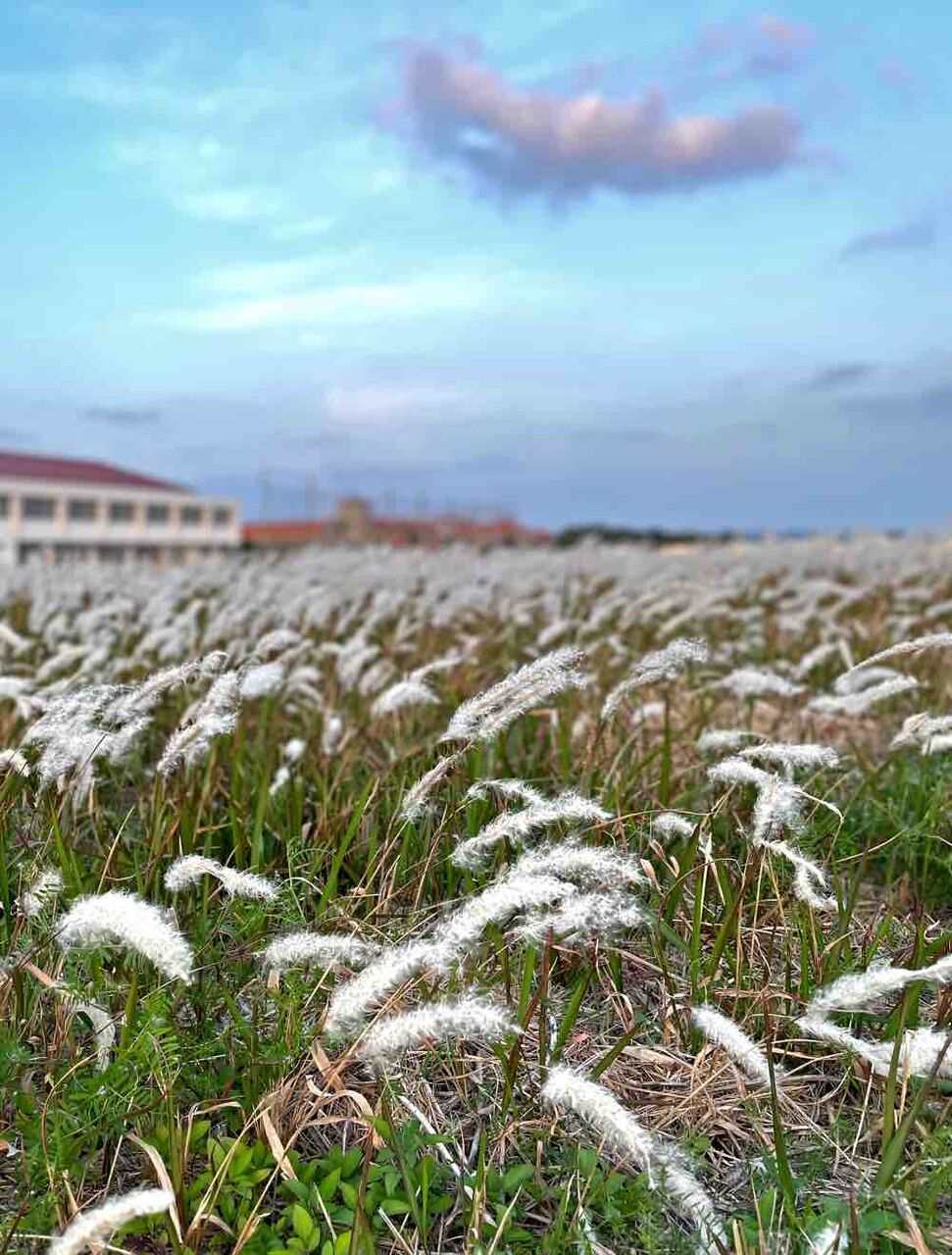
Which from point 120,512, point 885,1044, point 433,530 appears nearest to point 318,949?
point 885,1044

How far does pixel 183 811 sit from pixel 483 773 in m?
0.92

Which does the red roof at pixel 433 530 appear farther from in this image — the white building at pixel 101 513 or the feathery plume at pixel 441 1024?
the feathery plume at pixel 441 1024

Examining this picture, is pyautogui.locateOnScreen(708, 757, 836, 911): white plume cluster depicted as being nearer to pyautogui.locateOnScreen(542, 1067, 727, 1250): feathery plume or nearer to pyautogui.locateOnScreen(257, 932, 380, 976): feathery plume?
pyautogui.locateOnScreen(542, 1067, 727, 1250): feathery plume

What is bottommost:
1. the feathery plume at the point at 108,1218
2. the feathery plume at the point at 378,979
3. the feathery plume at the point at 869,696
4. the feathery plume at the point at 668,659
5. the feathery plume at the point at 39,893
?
the feathery plume at the point at 108,1218

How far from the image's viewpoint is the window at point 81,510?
234 ft

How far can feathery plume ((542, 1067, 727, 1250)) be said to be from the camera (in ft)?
5.48

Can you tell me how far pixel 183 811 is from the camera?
2.94 meters

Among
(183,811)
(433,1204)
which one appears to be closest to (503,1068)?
(433,1204)

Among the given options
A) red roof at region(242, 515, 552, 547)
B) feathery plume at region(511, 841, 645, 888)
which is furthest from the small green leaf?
red roof at region(242, 515, 552, 547)

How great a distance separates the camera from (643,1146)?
165 centimetres

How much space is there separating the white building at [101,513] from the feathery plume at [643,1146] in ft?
212

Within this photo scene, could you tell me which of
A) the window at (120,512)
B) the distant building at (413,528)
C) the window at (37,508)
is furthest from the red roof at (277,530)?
the distant building at (413,528)

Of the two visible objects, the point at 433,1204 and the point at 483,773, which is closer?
the point at 433,1204

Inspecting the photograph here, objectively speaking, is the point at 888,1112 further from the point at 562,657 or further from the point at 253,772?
the point at 253,772
